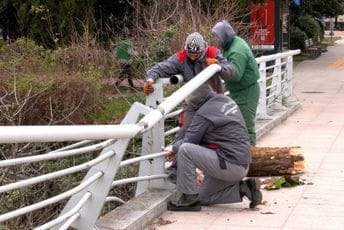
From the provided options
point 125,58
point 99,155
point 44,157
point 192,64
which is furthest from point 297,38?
point 44,157

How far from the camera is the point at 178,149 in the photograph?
559 cm

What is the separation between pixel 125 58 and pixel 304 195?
687 centimetres

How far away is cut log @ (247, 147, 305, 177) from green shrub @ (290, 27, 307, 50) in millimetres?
23063

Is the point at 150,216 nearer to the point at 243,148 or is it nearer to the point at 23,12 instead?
the point at 243,148

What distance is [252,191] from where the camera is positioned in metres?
5.66

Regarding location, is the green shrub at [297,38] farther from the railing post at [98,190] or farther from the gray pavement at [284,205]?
the railing post at [98,190]

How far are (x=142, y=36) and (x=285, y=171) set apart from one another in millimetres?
6289

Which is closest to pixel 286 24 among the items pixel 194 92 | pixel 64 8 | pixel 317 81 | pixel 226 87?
pixel 317 81

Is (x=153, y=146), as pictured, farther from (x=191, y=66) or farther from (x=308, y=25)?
(x=308, y=25)

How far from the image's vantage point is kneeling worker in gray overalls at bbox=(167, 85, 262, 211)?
18.0 feet

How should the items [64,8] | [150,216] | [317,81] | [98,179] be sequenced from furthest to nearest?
[317,81] → [64,8] → [150,216] → [98,179]

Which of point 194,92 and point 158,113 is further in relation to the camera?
point 194,92

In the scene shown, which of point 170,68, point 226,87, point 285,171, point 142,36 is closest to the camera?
point 170,68

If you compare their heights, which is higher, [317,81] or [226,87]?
[226,87]
